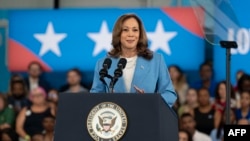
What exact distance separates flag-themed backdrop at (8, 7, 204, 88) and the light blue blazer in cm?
590

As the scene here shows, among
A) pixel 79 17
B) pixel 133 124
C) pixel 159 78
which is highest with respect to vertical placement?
pixel 79 17

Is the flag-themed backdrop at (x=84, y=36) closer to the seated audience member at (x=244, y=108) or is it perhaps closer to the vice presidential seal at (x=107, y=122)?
the seated audience member at (x=244, y=108)

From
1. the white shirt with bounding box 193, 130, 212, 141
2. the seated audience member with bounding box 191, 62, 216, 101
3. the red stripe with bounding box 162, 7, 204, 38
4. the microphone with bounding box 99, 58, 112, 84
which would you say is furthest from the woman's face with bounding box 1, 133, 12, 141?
the microphone with bounding box 99, 58, 112, 84

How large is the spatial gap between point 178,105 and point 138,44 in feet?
16.1

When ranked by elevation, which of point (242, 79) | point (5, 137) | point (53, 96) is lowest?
point (5, 137)

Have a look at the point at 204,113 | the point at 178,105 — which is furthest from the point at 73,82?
the point at 204,113

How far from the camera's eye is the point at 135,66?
460 cm

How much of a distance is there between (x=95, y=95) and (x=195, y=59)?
256 inches

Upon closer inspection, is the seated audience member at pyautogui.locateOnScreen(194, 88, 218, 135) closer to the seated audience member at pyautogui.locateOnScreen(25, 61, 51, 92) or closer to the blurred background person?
the blurred background person

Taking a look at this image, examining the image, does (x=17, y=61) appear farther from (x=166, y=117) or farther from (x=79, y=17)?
(x=166, y=117)

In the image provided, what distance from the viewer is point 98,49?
10875 mm

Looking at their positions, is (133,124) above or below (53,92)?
below

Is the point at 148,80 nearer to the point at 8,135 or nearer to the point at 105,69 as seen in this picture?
the point at 105,69

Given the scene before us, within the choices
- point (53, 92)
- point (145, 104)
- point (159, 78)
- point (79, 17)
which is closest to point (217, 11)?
point (159, 78)
